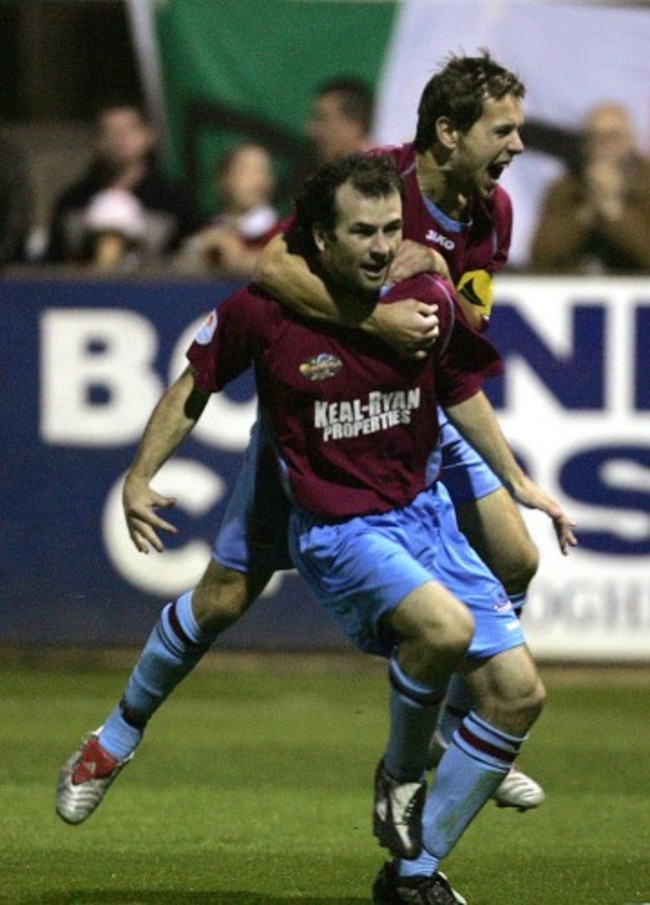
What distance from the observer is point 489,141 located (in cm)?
745

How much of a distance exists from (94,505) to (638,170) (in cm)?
361

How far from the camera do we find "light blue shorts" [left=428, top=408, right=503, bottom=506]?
7.94 metres

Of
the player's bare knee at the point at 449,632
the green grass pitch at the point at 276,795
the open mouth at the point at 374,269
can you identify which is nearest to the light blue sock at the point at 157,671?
the green grass pitch at the point at 276,795

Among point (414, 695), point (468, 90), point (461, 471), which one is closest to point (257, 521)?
point (461, 471)

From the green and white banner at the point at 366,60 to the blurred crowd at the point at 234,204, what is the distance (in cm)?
17

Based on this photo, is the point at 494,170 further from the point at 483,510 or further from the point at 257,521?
the point at 257,521

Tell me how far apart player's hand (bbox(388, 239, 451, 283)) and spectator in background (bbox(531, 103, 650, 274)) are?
584 centimetres

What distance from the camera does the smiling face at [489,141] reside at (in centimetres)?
745

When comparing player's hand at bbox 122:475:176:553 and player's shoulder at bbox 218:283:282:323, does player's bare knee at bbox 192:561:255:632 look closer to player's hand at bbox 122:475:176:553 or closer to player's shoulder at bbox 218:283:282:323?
player's hand at bbox 122:475:176:553

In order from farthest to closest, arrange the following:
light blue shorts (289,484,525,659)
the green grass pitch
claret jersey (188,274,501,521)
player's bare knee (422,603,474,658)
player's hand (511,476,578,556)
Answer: the green grass pitch, player's hand (511,476,578,556), claret jersey (188,274,501,521), light blue shorts (289,484,525,659), player's bare knee (422,603,474,658)

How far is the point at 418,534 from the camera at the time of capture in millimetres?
7027

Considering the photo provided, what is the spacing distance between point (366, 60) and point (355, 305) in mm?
7095

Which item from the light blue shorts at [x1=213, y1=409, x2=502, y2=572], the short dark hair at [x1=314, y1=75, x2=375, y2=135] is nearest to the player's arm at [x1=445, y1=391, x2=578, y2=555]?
the light blue shorts at [x1=213, y1=409, x2=502, y2=572]

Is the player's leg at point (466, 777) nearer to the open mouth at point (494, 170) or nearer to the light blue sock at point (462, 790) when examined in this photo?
the light blue sock at point (462, 790)
